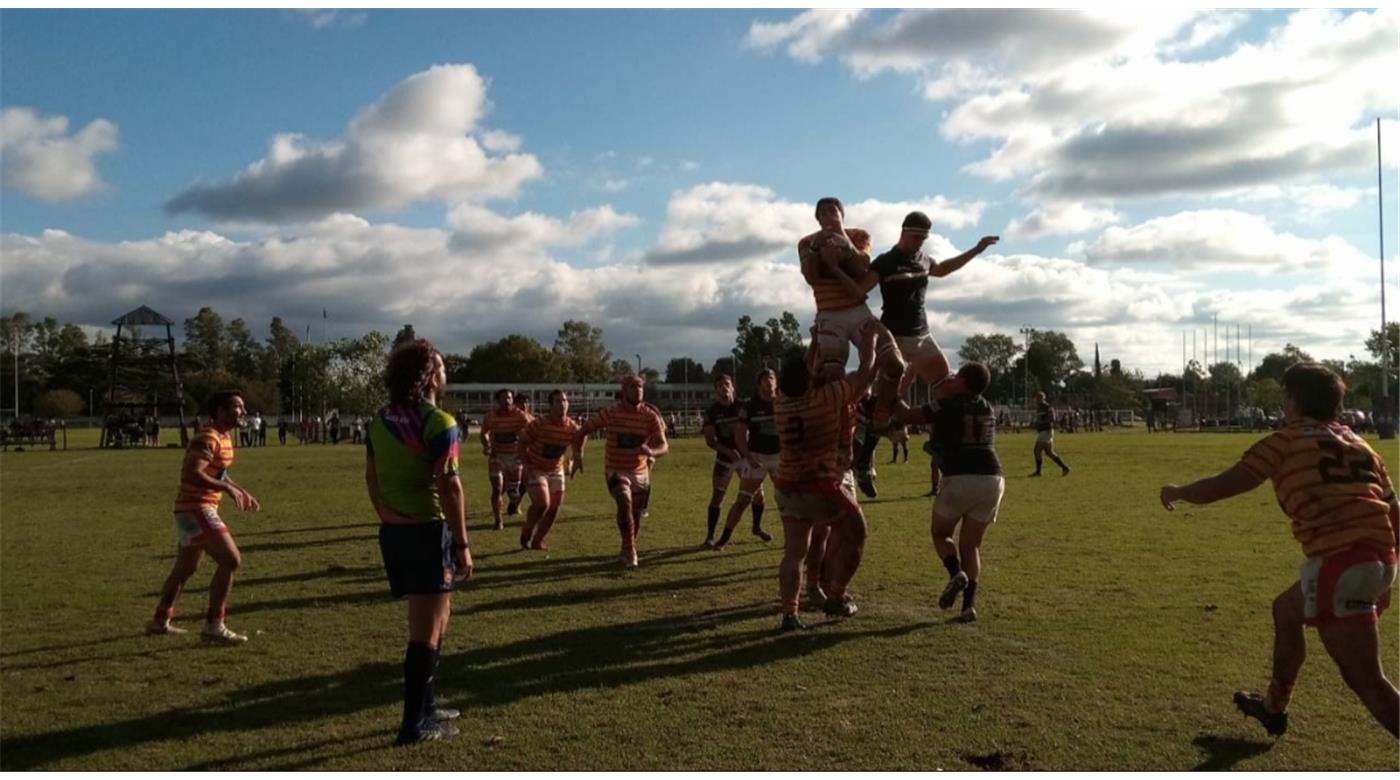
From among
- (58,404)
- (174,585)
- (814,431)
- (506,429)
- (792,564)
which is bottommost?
(174,585)

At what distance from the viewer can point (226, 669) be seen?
8.33 meters

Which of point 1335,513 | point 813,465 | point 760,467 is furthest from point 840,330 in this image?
point 760,467

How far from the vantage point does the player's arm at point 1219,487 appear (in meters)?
5.74

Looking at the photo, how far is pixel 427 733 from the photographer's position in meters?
6.39

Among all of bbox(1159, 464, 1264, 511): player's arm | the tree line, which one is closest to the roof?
the tree line

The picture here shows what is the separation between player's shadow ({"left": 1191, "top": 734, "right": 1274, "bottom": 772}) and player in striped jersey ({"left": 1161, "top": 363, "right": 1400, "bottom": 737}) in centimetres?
70

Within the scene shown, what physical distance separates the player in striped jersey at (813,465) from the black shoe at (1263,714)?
3351 mm

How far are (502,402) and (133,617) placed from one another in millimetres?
→ 7810

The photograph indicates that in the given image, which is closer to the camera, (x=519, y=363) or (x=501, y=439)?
(x=501, y=439)

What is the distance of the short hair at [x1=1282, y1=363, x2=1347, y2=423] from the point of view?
5777mm

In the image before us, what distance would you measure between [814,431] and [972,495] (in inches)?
59.3

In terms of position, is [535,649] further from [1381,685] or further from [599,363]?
[599,363]

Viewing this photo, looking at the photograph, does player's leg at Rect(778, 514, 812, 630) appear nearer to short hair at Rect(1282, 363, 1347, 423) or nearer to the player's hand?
the player's hand

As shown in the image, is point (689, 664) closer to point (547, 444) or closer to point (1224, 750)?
point (1224, 750)
